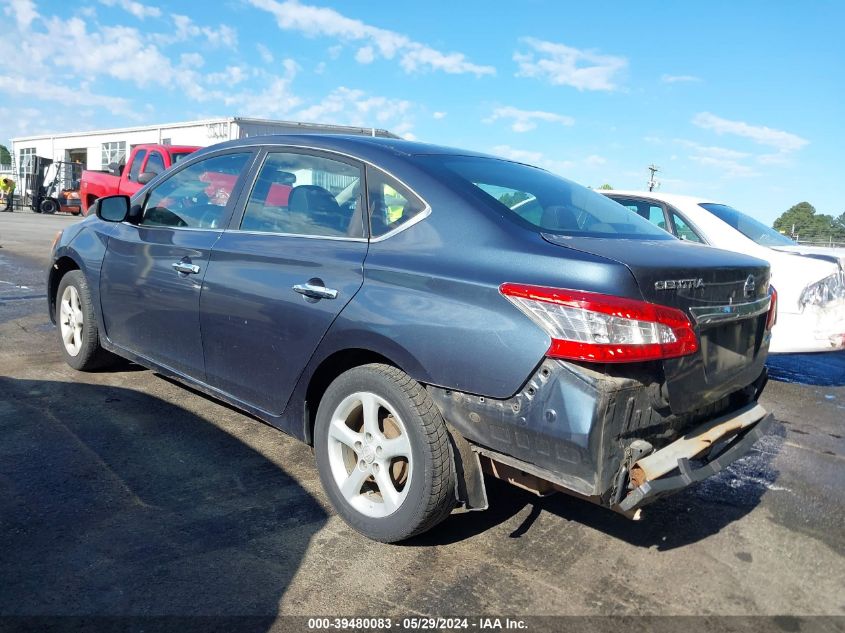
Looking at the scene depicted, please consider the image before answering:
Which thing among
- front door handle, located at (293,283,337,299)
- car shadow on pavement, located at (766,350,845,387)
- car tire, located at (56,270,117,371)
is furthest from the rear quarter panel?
car shadow on pavement, located at (766,350,845,387)

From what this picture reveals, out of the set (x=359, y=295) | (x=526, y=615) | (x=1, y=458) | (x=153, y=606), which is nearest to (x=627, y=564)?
(x=526, y=615)

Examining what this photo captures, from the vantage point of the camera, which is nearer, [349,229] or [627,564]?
[627,564]

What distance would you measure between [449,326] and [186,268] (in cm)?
182

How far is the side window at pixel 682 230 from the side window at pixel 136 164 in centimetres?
970

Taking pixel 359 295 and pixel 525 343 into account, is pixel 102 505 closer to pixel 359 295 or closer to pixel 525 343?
pixel 359 295

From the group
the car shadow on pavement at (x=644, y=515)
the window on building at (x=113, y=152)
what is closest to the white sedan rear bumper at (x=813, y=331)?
the car shadow on pavement at (x=644, y=515)

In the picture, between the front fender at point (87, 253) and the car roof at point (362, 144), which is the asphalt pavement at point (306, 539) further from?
the car roof at point (362, 144)

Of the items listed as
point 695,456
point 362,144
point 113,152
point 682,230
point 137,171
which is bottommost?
point 695,456

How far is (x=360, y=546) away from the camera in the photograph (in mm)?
2887

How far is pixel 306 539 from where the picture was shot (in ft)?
9.52

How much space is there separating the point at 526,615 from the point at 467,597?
227 mm

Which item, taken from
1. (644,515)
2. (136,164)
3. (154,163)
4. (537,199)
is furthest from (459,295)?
(136,164)

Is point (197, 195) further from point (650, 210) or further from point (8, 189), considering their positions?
point (8, 189)

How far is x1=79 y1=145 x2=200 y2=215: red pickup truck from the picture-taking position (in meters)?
12.1
